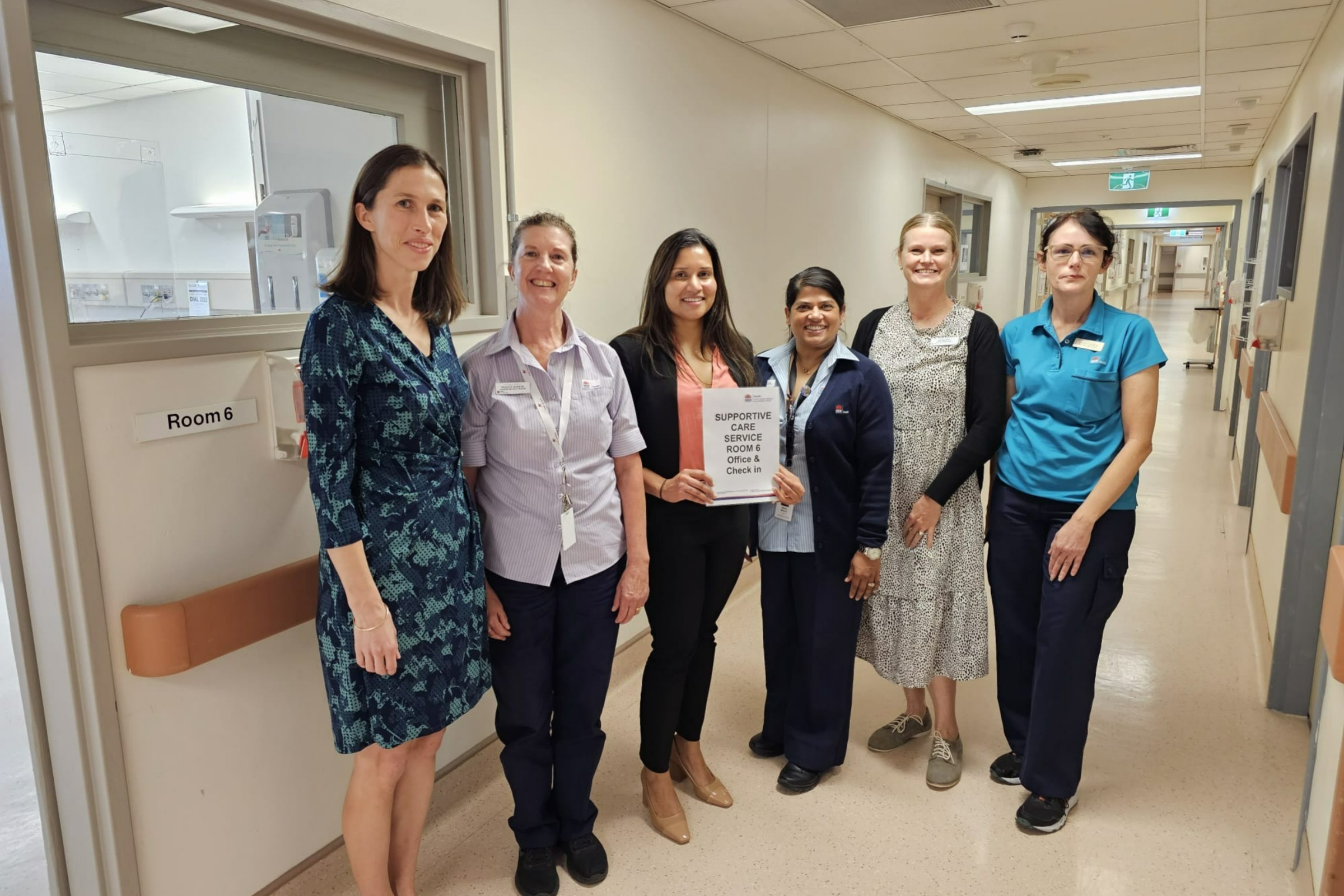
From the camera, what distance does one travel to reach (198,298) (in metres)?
2.12

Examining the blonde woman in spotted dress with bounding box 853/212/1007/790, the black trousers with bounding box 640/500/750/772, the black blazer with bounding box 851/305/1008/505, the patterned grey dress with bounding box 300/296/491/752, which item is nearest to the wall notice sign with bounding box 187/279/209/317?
the patterned grey dress with bounding box 300/296/491/752

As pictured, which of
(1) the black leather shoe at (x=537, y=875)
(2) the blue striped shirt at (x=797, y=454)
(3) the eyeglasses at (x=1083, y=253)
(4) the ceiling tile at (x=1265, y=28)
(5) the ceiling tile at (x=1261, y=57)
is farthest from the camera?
(5) the ceiling tile at (x=1261, y=57)

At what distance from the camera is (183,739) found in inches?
79.9

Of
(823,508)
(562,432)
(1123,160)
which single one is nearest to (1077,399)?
(823,508)

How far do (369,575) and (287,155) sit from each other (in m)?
1.27

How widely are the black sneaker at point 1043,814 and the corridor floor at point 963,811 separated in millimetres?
30

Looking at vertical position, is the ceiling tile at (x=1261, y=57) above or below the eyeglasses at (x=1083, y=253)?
above

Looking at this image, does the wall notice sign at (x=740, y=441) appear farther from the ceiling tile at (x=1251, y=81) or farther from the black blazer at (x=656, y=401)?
the ceiling tile at (x=1251, y=81)

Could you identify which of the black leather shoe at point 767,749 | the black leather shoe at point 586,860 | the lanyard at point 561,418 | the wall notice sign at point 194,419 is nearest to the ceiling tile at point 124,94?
the wall notice sign at point 194,419

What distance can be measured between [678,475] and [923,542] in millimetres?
876

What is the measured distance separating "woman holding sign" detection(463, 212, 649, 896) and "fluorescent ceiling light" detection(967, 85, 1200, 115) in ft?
17.3

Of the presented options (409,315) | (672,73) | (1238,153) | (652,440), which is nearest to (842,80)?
(672,73)

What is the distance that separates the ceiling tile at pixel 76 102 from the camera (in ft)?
5.91

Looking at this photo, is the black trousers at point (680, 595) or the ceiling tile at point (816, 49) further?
the ceiling tile at point (816, 49)
